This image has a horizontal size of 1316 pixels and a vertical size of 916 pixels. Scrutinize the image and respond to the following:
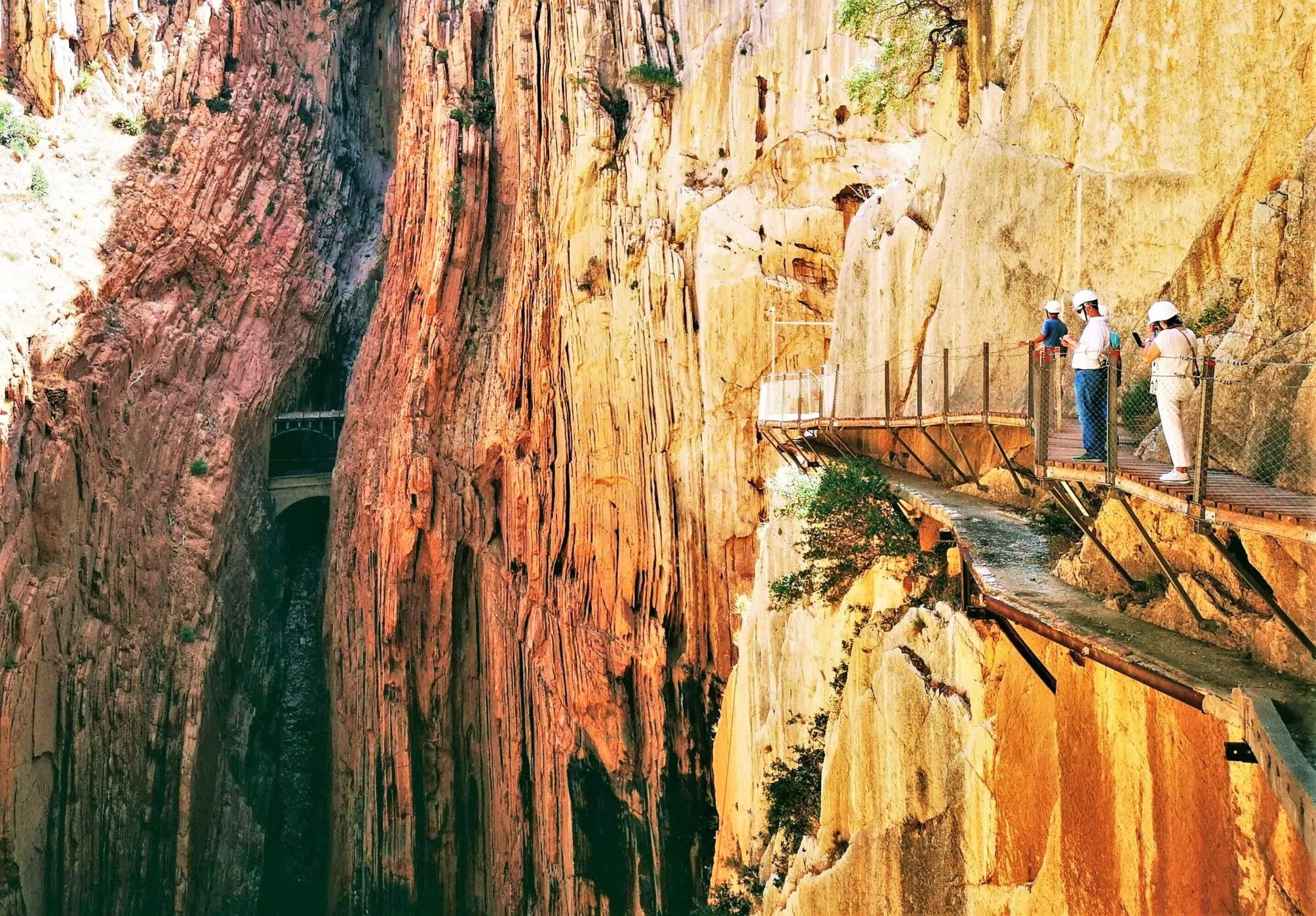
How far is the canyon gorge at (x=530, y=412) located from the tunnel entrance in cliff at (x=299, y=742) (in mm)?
147

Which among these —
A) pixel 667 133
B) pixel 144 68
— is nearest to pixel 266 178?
pixel 144 68

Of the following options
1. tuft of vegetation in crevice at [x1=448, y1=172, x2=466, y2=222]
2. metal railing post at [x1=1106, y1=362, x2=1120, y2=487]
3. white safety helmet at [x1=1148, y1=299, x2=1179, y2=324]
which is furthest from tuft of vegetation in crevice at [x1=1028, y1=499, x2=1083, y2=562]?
tuft of vegetation in crevice at [x1=448, y1=172, x2=466, y2=222]

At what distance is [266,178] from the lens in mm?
31359

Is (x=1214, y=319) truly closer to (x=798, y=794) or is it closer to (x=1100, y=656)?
(x=1100, y=656)

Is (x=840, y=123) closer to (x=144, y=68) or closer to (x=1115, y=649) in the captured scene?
(x=1115, y=649)

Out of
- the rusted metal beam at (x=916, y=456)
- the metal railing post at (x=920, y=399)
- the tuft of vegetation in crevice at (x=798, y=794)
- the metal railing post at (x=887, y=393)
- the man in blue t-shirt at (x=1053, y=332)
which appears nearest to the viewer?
the man in blue t-shirt at (x=1053, y=332)

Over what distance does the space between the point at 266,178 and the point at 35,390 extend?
12138 millimetres

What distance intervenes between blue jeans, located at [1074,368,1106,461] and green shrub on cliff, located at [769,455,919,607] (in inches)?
143

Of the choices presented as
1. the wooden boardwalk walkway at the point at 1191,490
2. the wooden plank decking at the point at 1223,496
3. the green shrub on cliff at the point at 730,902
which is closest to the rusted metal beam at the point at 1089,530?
the wooden boardwalk walkway at the point at 1191,490

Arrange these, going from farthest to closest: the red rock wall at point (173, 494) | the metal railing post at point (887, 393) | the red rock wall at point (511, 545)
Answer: the red rock wall at point (173, 494) → the red rock wall at point (511, 545) → the metal railing post at point (887, 393)

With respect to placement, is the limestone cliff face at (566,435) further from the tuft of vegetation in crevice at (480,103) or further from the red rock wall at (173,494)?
the red rock wall at (173,494)

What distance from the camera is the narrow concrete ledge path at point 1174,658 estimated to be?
277 cm

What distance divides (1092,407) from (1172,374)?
1.24m

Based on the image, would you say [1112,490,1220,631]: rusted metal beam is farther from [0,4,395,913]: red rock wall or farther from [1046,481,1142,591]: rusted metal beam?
[0,4,395,913]: red rock wall
